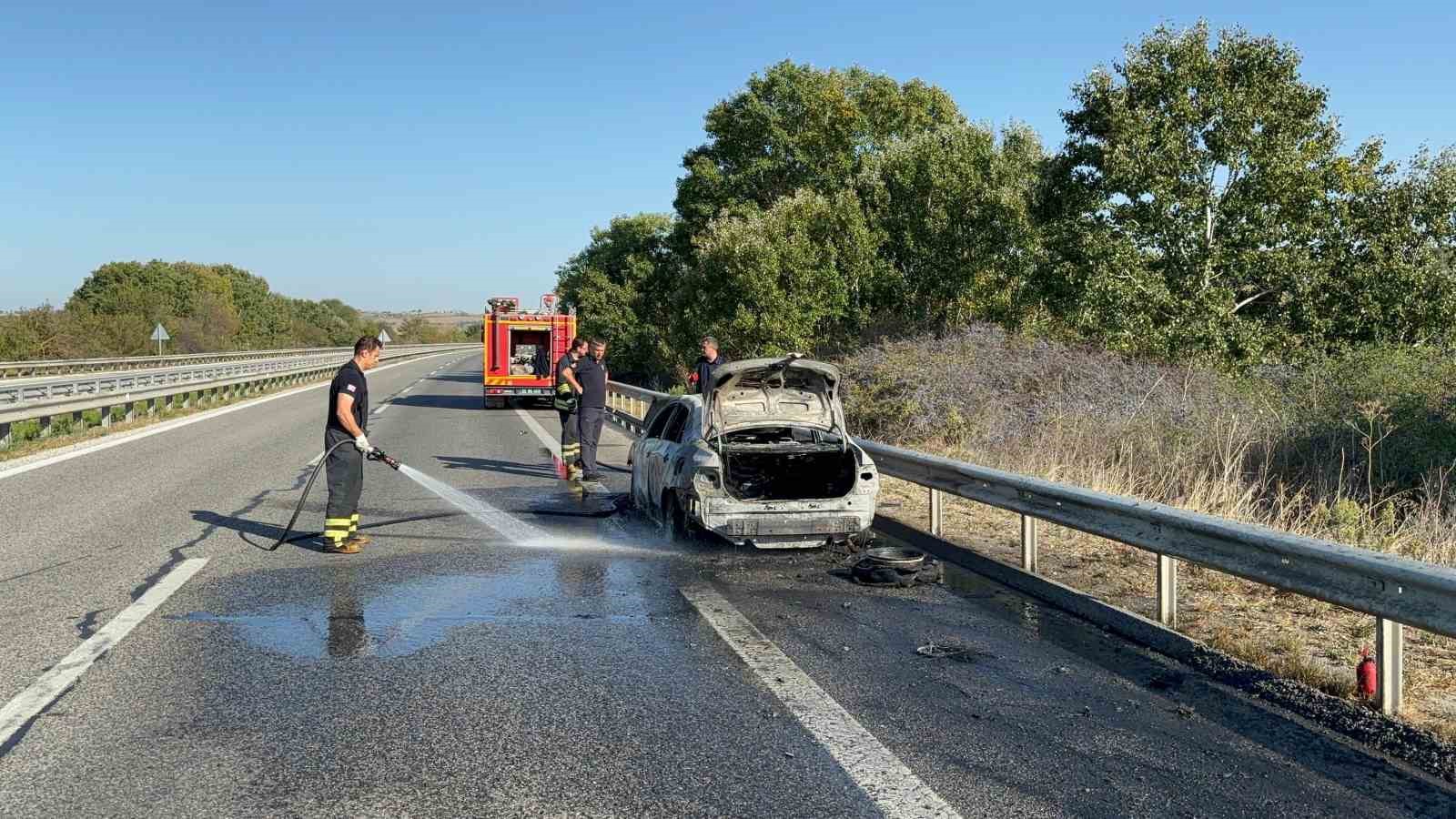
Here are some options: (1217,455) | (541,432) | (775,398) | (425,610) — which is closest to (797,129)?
(541,432)

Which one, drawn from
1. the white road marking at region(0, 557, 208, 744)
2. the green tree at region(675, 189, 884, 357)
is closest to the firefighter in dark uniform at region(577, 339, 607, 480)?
the white road marking at region(0, 557, 208, 744)

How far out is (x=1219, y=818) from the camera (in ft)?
11.4

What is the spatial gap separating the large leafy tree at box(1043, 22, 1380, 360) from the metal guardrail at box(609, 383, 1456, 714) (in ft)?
58.1

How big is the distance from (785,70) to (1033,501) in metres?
42.0

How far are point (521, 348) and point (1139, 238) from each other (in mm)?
16147

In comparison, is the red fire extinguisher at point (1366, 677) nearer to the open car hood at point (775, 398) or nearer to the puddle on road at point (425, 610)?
the puddle on road at point (425, 610)

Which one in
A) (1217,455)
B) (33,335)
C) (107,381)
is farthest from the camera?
(33,335)

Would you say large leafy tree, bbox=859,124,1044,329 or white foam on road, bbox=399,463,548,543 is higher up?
large leafy tree, bbox=859,124,1044,329

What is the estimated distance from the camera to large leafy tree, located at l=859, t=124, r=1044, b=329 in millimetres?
29111

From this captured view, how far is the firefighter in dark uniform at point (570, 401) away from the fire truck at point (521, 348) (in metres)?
14.2

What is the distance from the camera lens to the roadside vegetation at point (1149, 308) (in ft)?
29.0

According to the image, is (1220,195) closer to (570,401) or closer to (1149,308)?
(1149,308)

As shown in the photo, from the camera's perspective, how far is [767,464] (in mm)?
8766

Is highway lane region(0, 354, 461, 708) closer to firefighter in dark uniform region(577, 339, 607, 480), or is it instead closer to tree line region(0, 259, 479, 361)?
firefighter in dark uniform region(577, 339, 607, 480)
